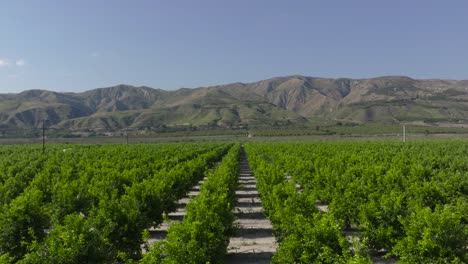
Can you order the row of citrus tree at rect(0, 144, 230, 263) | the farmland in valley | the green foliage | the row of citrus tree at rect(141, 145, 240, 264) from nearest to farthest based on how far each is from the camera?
the row of citrus tree at rect(141, 145, 240, 264)
the row of citrus tree at rect(0, 144, 230, 263)
the farmland in valley
the green foliage

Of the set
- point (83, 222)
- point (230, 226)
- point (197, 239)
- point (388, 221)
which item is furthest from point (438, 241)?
point (83, 222)

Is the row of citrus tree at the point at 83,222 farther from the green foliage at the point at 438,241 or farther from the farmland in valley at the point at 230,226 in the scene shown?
the green foliage at the point at 438,241

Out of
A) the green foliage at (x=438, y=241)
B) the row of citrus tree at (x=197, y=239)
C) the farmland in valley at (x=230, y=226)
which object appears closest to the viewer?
the row of citrus tree at (x=197, y=239)

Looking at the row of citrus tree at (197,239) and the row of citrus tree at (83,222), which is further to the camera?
the row of citrus tree at (83,222)

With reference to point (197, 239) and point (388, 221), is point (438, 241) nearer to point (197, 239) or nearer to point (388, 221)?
point (388, 221)

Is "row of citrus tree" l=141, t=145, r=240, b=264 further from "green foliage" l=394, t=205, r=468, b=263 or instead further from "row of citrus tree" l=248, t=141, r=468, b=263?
"green foliage" l=394, t=205, r=468, b=263

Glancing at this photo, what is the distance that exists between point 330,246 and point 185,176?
14341mm

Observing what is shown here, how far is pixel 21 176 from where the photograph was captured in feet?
79.7

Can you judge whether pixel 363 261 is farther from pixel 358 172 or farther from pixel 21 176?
→ pixel 21 176

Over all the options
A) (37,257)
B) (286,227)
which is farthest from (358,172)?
(37,257)

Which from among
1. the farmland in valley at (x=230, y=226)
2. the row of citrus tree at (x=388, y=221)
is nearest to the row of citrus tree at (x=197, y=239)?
the farmland in valley at (x=230, y=226)

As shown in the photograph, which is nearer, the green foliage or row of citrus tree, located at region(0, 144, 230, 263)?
row of citrus tree, located at region(0, 144, 230, 263)

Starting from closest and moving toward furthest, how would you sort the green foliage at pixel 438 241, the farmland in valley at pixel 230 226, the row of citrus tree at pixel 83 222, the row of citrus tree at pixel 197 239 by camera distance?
1. the row of citrus tree at pixel 197 239
2. the row of citrus tree at pixel 83 222
3. the farmland in valley at pixel 230 226
4. the green foliage at pixel 438 241

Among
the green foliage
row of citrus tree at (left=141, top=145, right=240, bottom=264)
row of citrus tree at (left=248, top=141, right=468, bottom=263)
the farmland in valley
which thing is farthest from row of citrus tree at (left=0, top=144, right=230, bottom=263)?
the green foliage
